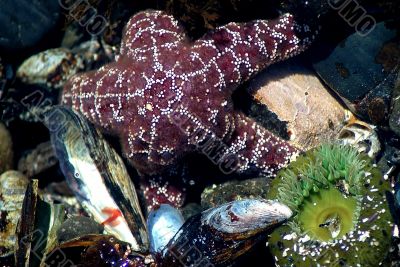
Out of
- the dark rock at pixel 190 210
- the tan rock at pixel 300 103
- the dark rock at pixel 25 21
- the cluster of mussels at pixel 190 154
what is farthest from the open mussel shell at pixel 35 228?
the tan rock at pixel 300 103

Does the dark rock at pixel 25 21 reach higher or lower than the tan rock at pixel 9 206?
higher

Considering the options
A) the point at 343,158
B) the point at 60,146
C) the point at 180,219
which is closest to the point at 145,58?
the point at 60,146

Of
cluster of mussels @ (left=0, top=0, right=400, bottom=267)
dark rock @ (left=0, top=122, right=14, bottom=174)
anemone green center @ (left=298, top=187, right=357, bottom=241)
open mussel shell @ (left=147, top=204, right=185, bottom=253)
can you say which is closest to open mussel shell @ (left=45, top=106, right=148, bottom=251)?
cluster of mussels @ (left=0, top=0, right=400, bottom=267)

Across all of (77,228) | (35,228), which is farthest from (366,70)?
(35,228)

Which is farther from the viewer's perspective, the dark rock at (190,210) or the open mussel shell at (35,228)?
the dark rock at (190,210)

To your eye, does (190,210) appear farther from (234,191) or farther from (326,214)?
(326,214)

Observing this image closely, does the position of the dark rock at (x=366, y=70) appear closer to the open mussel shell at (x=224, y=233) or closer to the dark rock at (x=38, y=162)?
the open mussel shell at (x=224, y=233)
